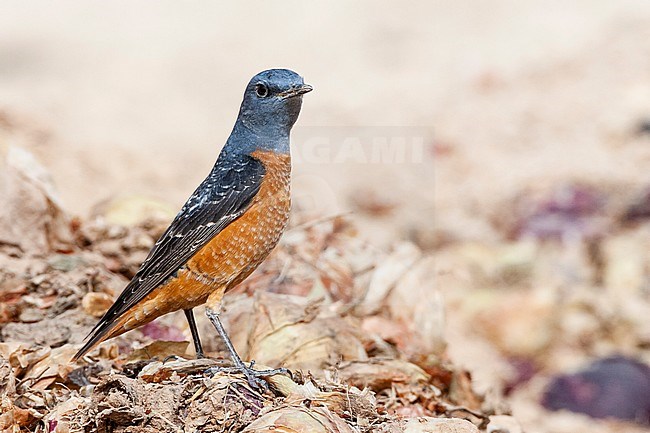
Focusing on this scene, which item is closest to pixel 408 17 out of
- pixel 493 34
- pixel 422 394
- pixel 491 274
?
pixel 493 34

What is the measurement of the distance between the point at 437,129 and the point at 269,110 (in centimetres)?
548

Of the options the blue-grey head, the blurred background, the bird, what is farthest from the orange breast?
the blurred background

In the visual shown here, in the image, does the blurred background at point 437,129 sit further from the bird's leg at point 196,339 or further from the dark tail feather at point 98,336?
the dark tail feather at point 98,336

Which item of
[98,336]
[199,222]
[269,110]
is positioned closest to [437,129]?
[269,110]

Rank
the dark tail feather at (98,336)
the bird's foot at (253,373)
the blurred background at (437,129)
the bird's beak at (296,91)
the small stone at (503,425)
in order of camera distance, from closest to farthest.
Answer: the bird's foot at (253,373)
the dark tail feather at (98,336)
the bird's beak at (296,91)
the small stone at (503,425)
the blurred background at (437,129)

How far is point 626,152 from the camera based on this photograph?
7953mm

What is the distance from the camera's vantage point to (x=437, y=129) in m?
8.86

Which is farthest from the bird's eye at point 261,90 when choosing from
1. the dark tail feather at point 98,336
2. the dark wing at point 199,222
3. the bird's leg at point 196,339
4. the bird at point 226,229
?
the dark tail feather at point 98,336

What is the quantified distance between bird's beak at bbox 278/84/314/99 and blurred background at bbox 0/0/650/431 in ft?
6.60

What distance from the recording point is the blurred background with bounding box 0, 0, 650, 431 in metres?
5.99

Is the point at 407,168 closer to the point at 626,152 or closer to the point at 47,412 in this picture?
the point at 626,152

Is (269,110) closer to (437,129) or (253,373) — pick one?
(253,373)

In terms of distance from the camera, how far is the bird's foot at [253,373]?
115 inches

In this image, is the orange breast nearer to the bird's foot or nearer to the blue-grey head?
the blue-grey head
